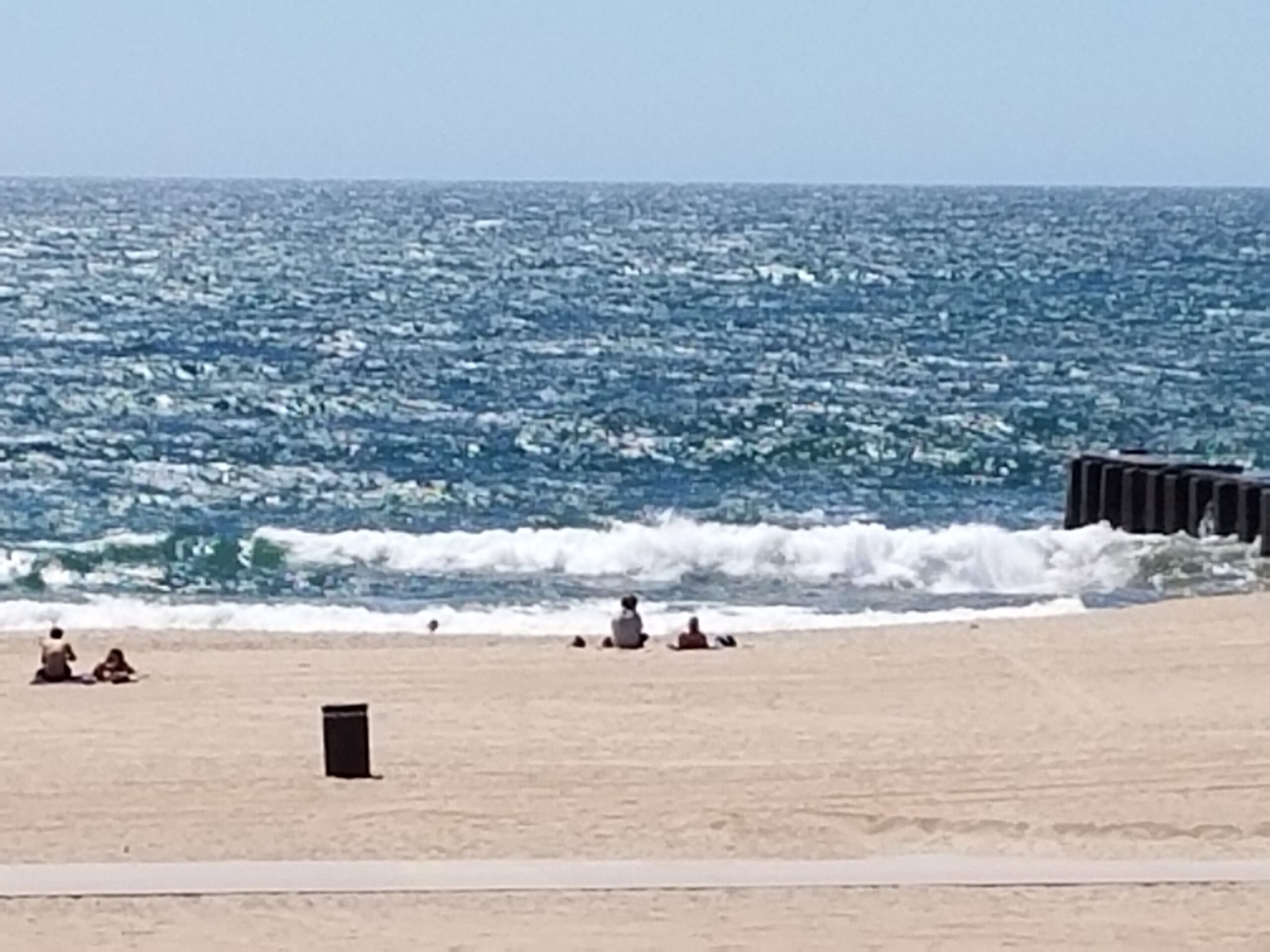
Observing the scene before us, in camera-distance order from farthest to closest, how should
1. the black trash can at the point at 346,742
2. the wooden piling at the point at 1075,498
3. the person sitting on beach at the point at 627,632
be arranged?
1. the wooden piling at the point at 1075,498
2. the person sitting on beach at the point at 627,632
3. the black trash can at the point at 346,742

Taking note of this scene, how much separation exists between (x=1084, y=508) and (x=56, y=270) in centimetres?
7452

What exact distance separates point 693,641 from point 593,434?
24025 mm

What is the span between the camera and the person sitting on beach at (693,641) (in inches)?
961

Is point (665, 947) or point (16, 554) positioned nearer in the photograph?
point (665, 947)

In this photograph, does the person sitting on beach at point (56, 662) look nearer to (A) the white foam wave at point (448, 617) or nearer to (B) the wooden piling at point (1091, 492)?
(A) the white foam wave at point (448, 617)

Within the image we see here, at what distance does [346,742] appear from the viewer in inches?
712

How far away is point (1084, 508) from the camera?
35.2 metres

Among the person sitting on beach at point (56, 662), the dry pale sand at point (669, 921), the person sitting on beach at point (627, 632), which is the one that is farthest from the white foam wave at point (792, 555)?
the dry pale sand at point (669, 921)

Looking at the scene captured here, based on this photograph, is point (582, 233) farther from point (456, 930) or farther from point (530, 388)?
point (456, 930)

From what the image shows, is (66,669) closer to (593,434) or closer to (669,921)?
(669,921)

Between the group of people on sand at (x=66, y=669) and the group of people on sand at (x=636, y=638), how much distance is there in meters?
4.19

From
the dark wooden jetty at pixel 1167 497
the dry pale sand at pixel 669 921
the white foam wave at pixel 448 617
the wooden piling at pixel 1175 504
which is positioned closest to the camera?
the dry pale sand at pixel 669 921

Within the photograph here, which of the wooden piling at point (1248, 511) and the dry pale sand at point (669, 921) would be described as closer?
the dry pale sand at point (669, 921)

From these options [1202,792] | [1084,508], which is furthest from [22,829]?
[1084,508]
